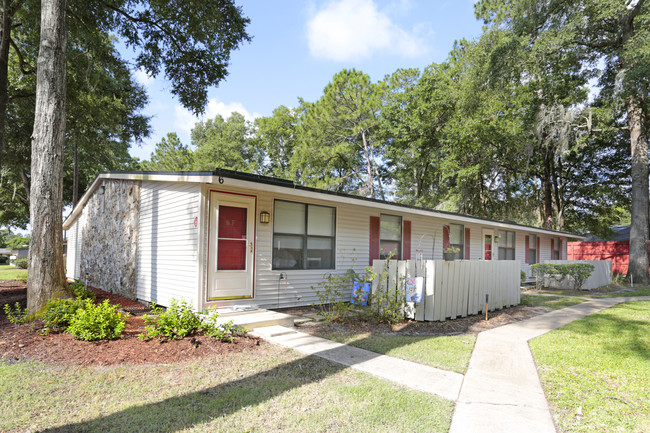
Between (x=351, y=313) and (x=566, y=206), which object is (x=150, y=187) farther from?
(x=566, y=206)

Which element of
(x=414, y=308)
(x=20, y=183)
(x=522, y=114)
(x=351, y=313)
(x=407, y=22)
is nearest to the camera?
(x=414, y=308)

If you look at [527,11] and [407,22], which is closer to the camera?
[407,22]

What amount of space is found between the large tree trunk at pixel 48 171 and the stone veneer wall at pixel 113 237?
8.58ft

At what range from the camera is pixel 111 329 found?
4.93 m

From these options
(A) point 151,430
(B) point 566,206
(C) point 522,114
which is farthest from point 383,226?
(B) point 566,206

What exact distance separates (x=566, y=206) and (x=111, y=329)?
2631 cm

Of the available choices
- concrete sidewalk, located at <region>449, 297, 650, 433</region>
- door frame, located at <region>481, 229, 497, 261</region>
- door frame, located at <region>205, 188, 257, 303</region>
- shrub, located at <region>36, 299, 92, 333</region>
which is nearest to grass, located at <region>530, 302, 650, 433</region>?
concrete sidewalk, located at <region>449, 297, 650, 433</region>

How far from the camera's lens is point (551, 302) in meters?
9.80

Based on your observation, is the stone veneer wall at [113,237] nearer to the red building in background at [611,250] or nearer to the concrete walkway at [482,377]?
the concrete walkway at [482,377]

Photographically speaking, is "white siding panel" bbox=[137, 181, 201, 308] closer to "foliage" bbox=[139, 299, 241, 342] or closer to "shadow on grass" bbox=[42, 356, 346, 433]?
"foliage" bbox=[139, 299, 241, 342]

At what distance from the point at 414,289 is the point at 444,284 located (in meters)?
0.70

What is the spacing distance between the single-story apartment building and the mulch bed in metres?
1.65

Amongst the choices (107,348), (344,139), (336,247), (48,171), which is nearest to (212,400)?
(107,348)

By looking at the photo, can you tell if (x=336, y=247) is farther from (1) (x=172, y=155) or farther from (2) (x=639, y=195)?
(1) (x=172, y=155)
